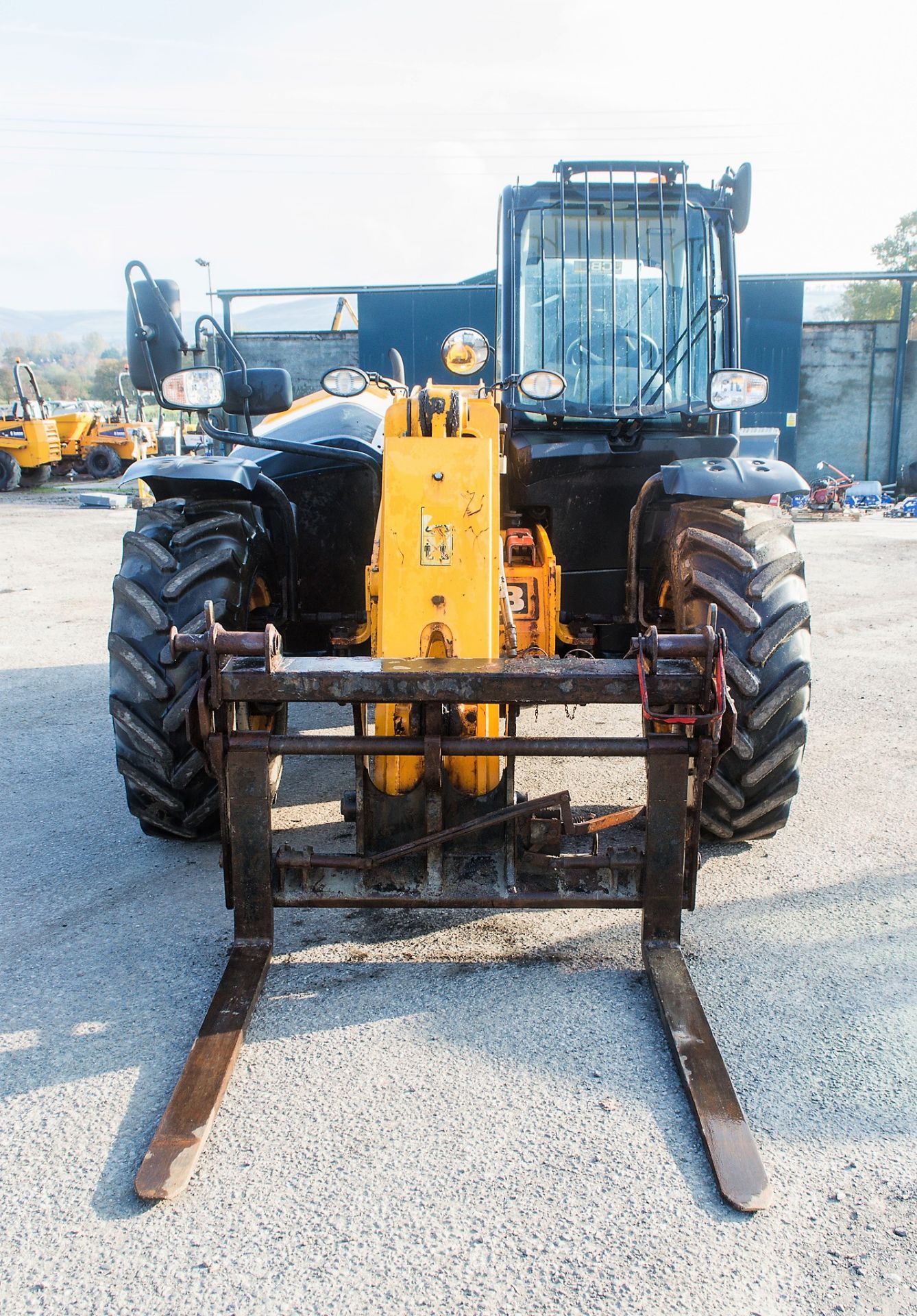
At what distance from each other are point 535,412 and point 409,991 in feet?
9.32

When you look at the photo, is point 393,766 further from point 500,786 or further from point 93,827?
point 93,827

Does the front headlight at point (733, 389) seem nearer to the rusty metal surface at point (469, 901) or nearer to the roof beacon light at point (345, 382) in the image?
the roof beacon light at point (345, 382)

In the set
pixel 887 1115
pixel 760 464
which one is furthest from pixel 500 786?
pixel 760 464

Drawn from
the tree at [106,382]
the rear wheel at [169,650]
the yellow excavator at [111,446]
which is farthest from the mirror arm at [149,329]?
the tree at [106,382]

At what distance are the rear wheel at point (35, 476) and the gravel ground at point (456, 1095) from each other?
86.2 ft

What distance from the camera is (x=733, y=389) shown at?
14.8 feet

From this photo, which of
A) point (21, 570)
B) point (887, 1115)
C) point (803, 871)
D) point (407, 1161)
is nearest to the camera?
point (407, 1161)

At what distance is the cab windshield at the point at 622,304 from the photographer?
16.5 feet

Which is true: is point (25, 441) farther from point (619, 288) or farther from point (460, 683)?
point (460, 683)

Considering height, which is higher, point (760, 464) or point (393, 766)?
point (760, 464)

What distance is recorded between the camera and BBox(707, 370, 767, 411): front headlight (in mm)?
4469

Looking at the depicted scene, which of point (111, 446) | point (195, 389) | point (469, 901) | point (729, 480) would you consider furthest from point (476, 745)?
point (111, 446)

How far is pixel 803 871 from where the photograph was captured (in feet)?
14.1

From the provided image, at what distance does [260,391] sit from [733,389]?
2.07 meters
